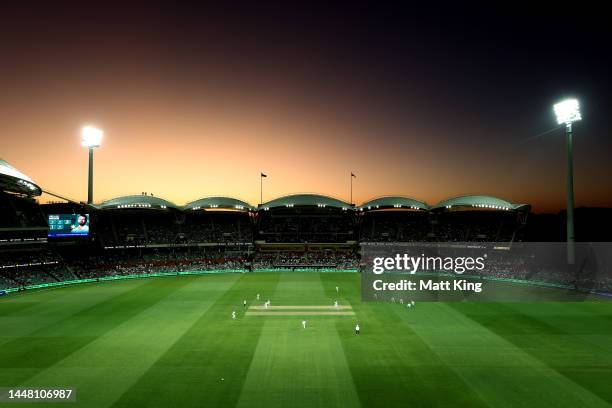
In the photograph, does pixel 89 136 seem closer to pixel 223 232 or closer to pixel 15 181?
pixel 15 181

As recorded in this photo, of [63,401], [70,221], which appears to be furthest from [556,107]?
[70,221]

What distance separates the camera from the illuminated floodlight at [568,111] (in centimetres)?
4244

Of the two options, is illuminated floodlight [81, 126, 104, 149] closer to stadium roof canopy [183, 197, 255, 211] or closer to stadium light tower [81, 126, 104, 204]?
stadium light tower [81, 126, 104, 204]

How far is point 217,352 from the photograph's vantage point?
22.5 m

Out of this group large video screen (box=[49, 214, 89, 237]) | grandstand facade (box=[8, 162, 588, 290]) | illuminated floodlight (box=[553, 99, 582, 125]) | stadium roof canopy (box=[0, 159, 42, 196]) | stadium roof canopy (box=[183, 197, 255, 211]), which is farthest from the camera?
stadium roof canopy (box=[183, 197, 255, 211])

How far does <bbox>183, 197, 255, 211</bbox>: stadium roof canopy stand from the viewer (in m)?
64.2

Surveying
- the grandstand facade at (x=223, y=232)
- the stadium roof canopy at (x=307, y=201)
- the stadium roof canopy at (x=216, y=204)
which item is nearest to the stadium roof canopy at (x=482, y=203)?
the grandstand facade at (x=223, y=232)

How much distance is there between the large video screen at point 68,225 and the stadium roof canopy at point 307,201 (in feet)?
82.4

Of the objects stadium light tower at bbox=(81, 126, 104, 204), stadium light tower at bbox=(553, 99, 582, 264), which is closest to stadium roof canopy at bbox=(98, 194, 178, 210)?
stadium light tower at bbox=(81, 126, 104, 204)

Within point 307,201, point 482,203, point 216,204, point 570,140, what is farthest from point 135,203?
point 570,140

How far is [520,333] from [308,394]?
16.1m

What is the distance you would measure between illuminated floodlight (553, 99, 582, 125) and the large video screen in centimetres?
5818

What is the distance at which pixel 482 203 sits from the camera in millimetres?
59875

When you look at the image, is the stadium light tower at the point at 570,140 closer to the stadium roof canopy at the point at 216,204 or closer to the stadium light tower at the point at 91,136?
the stadium roof canopy at the point at 216,204
